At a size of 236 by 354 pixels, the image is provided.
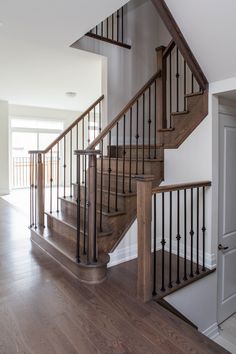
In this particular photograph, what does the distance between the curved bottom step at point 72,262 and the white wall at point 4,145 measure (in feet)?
15.0

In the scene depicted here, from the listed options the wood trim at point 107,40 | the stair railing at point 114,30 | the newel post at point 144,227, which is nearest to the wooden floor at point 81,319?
the newel post at point 144,227

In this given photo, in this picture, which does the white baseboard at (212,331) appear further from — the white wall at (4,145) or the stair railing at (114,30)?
the white wall at (4,145)

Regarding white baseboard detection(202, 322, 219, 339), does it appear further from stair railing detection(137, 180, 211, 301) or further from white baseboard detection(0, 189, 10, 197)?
white baseboard detection(0, 189, 10, 197)

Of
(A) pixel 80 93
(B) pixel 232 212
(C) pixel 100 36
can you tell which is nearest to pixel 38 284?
(B) pixel 232 212

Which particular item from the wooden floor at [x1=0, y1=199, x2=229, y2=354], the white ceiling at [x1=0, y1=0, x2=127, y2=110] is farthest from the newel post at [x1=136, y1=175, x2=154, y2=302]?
the white ceiling at [x1=0, y1=0, x2=127, y2=110]

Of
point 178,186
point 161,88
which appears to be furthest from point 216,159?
point 161,88

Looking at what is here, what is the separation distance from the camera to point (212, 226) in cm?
282

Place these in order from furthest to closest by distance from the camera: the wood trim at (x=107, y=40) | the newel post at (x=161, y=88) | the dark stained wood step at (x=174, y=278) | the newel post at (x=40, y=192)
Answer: the wood trim at (x=107, y=40) → the newel post at (x=40, y=192) → the newel post at (x=161, y=88) → the dark stained wood step at (x=174, y=278)

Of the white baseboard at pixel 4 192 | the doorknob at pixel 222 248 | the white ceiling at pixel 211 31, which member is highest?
the white ceiling at pixel 211 31

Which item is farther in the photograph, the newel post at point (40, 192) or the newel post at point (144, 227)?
the newel post at point (40, 192)

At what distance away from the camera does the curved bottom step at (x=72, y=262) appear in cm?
250

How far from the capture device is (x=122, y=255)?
299 centimetres

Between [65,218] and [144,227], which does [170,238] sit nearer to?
[144,227]

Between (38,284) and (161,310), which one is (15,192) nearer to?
(38,284)
